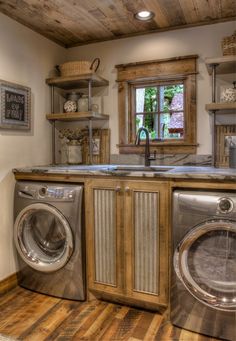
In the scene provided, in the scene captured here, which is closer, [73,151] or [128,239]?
[128,239]

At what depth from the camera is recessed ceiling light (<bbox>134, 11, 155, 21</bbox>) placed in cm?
238

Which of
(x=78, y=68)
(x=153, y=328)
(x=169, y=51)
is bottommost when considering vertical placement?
(x=153, y=328)

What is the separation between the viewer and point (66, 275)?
2.25 metres

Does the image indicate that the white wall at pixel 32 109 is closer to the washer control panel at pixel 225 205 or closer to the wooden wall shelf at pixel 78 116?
the wooden wall shelf at pixel 78 116

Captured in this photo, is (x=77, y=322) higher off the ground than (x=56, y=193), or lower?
lower

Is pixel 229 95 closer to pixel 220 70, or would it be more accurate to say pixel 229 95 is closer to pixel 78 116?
pixel 220 70

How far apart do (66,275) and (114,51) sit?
6.97 ft

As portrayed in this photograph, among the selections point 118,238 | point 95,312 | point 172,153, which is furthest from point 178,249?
point 172,153

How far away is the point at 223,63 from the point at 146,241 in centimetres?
147

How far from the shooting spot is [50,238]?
2.43 metres

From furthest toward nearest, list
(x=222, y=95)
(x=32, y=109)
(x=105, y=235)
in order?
(x=32, y=109)
(x=222, y=95)
(x=105, y=235)

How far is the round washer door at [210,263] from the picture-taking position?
1.75 m

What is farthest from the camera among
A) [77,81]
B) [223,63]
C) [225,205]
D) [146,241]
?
[77,81]

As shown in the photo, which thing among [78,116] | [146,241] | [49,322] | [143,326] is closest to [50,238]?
[49,322]
